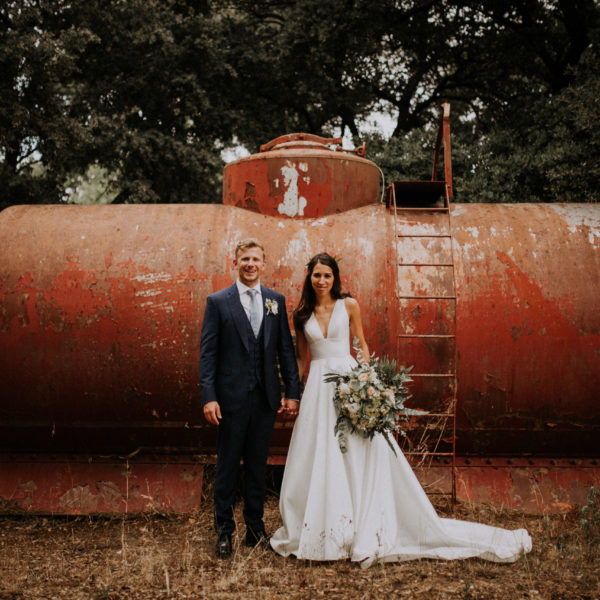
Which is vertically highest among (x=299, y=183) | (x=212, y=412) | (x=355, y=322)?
(x=299, y=183)

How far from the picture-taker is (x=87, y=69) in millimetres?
14492

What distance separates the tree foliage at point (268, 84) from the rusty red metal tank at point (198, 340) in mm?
6445

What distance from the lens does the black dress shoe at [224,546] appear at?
12.6 feet

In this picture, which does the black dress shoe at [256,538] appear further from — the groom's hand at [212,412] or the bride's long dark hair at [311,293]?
the bride's long dark hair at [311,293]

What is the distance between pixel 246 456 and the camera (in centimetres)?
398

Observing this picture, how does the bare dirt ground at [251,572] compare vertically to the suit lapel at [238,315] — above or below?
below

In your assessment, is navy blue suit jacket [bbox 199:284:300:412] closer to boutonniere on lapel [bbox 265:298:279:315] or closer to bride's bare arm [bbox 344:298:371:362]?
boutonniere on lapel [bbox 265:298:279:315]

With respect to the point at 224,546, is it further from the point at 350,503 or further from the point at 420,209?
the point at 420,209

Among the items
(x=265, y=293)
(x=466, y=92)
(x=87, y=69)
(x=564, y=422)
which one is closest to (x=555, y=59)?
(x=466, y=92)

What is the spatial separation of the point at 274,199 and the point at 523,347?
8.04ft

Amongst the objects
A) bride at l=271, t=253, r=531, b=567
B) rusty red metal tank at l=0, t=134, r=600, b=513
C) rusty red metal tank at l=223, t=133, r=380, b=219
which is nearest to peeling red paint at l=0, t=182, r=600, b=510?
rusty red metal tank at l=0, t=134, r=600, b=513

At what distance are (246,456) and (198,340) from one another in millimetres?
1100

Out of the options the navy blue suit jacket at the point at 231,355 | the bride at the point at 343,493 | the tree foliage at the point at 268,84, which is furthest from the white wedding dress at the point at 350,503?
the tree foliage at the point at 268,84

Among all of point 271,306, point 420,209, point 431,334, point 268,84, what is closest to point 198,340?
point 271,306
